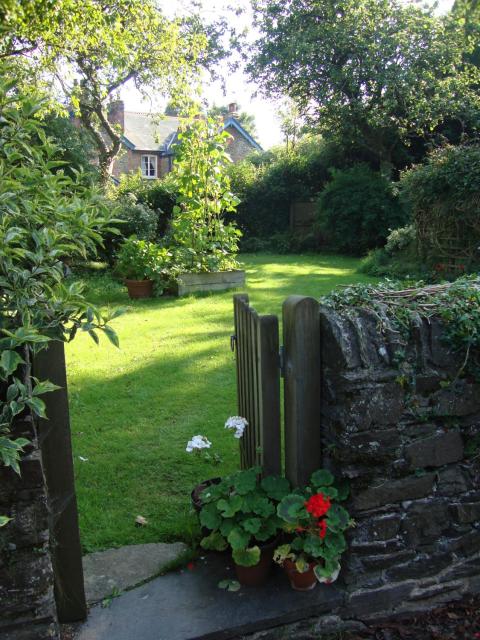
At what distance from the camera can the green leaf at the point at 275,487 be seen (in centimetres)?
248

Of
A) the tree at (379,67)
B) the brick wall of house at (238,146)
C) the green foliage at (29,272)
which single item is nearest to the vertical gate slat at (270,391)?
the green foliage at (29,272)

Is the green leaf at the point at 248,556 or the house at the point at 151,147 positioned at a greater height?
the house at the point at 151,147

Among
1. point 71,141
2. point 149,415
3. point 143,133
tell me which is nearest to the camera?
point 149,415

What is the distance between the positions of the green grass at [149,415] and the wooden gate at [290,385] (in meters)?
0.70

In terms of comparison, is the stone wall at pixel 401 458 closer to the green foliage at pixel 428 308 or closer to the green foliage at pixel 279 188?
the green foliage at pixel 428 308

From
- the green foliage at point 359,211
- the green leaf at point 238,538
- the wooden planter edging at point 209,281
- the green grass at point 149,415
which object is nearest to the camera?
the green leaf at point 238,538

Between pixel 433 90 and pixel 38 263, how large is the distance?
18563 millimetres

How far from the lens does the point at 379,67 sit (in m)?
17.4

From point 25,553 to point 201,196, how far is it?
892 cm

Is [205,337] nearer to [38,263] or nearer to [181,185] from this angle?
[181,185]

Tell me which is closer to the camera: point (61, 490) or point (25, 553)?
point (25, 553)

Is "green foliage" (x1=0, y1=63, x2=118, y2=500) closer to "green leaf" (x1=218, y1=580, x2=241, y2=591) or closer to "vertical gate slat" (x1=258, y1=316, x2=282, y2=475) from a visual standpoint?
"vertical gate slat" (x1=258, y1=316, x2=282, y2=475)

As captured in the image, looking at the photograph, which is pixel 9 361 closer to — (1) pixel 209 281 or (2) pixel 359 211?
(1) pixel 209 281

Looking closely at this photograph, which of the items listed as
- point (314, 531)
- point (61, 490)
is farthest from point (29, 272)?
point (314, 531)
